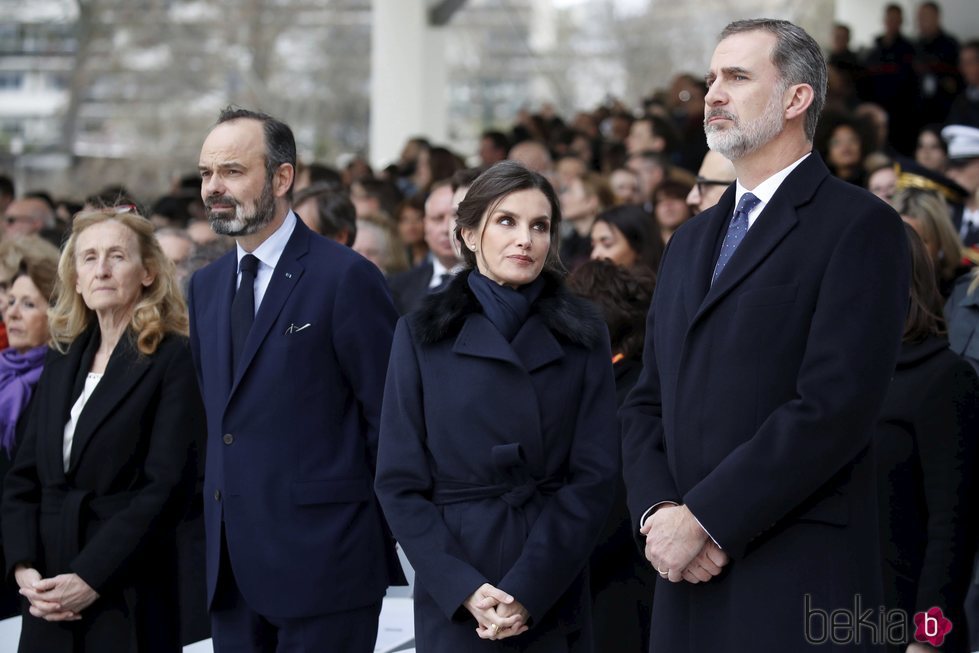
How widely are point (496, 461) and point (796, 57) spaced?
1307 mm

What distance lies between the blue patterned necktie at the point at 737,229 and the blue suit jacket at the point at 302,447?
1343 millimetres

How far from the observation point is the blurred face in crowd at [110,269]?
16.7ft

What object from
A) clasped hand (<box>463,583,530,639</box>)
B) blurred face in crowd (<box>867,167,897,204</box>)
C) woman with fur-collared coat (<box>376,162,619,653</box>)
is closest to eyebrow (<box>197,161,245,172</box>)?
woman with fur-collared coat (<box>376,162,619,653</box>)

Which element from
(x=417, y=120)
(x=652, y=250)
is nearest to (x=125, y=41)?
(x=417, y=120)

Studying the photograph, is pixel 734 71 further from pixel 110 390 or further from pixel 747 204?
pixel 110 390

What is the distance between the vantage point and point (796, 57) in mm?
3547

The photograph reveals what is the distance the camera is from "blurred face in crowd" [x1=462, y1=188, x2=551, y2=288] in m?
4.07

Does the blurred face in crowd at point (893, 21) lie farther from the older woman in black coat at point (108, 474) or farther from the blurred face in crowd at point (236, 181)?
the blurred face in crowd at point (236, 181)

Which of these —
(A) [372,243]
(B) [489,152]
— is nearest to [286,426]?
(A) [372,243]

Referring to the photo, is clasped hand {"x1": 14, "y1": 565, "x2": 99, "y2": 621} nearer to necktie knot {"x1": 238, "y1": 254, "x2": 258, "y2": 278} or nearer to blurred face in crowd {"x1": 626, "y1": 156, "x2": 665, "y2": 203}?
necktie knot {"x1": 238, "y1": 254, "x2": 258, "y2": 278}

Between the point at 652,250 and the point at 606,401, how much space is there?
9.02ft

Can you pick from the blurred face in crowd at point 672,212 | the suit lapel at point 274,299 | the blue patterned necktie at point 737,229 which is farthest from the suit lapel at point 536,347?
the blurred face in crowd at point 672,212

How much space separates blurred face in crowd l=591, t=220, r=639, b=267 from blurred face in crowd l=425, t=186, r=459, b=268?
1.01 meters

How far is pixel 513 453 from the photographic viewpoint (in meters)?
3.87
